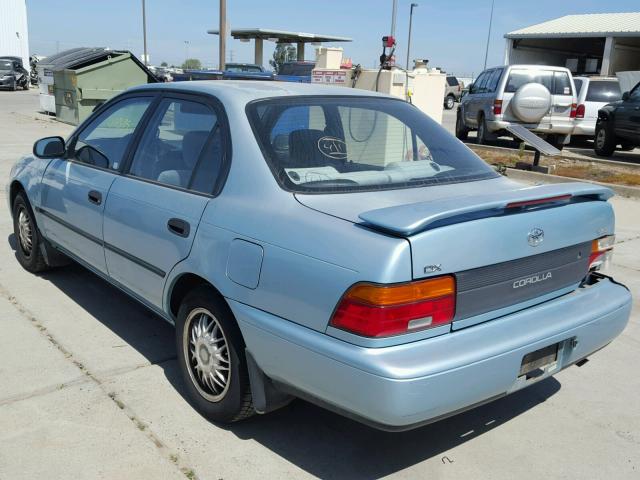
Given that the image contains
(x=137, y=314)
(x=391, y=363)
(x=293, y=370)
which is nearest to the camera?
(x=391, y=363)

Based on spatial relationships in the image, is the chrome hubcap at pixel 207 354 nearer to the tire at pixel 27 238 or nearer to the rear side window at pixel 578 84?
the tire at pixel 27 238

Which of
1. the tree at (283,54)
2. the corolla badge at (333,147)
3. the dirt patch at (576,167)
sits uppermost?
the tree at (283,54)

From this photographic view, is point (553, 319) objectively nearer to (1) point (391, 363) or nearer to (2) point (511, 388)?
(2) point (511, 388)

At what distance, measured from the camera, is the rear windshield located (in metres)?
3.02

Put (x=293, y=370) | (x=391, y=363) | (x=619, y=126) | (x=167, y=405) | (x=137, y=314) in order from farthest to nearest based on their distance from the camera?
1. (x=619, y=126)
2. (x=137, y=314)
3. (x=167, y=405)
4. (x=293, y=370)
5. (x=391, y=363)

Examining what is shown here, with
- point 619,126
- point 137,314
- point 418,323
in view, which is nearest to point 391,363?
point 418,323

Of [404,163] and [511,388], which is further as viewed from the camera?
[404,163]

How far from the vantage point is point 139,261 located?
11.6ft

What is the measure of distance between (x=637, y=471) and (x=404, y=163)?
1.82m

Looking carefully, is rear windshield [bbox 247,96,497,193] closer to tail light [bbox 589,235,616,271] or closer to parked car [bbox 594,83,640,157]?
tail light [bbox 589,235,616,271]

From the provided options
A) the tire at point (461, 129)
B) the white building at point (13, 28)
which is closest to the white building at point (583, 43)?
the tire at point (461, 129)

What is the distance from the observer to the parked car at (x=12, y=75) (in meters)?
33.4

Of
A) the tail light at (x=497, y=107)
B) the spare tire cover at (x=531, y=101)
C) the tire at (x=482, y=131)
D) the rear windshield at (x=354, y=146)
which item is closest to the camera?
the rear windshield at (x=354, y=146)

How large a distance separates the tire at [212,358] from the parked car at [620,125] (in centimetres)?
1114
